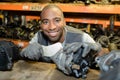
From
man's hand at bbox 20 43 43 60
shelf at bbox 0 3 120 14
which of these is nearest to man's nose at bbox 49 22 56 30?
man's hand at bbox 20 43 43 60

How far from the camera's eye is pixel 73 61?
3.79 ft

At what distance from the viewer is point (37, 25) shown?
8.13ft

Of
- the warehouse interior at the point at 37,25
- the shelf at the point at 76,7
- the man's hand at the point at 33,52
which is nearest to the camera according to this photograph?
the warehouse interior at the point at 37,25

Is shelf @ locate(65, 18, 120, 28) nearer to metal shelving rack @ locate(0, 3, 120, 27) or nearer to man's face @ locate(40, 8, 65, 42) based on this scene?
metal shelving rack @ locate(0, 3, 120, 27)

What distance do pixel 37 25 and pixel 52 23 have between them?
38.9 inches

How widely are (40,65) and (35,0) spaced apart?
103 cm

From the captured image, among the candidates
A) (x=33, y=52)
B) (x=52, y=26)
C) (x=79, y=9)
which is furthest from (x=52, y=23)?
(x=79, y=9)

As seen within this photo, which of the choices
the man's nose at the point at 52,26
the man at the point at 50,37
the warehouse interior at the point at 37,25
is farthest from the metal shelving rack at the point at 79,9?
the man's nose at the point at 52,26

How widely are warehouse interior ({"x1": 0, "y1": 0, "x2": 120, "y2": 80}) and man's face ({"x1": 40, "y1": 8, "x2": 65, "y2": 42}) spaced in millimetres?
259

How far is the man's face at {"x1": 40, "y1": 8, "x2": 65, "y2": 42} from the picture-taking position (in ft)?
4.91

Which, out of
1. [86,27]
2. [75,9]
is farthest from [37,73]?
[86,27]

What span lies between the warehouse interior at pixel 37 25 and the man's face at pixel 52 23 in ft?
0.85

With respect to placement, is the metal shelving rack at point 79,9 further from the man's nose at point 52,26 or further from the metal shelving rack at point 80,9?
the man's nose at point 52,26

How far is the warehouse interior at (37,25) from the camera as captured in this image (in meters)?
1.17
